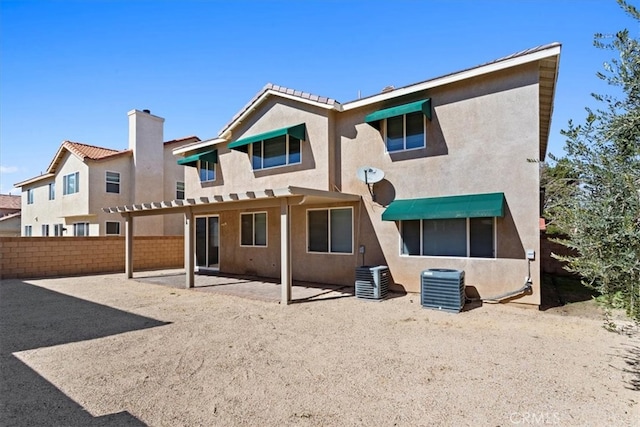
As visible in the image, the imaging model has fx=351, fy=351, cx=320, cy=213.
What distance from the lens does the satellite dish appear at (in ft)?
40.3

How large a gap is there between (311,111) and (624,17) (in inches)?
434

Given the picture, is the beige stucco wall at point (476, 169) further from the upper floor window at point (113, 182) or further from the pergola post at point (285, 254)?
the upper floor window at point (113, 182)

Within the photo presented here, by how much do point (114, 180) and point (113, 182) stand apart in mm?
161

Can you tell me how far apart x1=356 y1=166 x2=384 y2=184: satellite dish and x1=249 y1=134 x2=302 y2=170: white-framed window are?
328 centimetres

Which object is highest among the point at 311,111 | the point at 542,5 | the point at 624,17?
the point at 542,5

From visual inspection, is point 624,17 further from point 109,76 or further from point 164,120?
point 164,120

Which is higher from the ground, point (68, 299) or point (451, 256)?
point (451, 256)

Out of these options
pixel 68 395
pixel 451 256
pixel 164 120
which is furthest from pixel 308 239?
pixel 164 120

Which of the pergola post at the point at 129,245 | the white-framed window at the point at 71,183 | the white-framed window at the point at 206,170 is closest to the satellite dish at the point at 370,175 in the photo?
the white-framed window at the point at 206,170

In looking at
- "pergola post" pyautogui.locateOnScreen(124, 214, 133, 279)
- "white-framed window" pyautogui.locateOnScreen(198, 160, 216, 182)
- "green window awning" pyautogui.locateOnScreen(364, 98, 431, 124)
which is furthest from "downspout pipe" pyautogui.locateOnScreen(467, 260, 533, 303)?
"pergola post" pyautogui.locateOnScreen(124, 214, 133, 279)

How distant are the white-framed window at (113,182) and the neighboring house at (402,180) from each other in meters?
9.84

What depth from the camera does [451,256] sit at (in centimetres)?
1129

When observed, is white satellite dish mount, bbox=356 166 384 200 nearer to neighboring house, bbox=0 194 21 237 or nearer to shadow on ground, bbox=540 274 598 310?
shadow on ground, bbox=540 274 598 310

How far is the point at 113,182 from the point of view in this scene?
25.0 meters
